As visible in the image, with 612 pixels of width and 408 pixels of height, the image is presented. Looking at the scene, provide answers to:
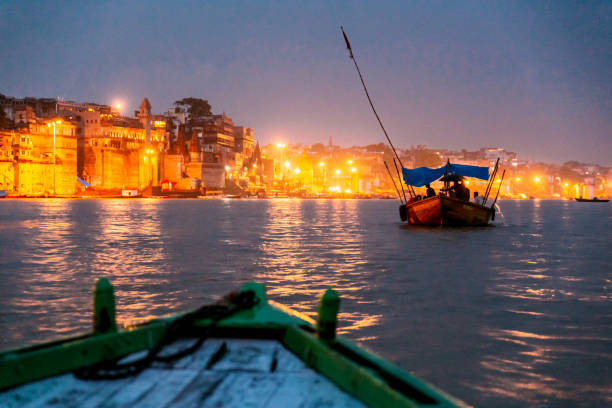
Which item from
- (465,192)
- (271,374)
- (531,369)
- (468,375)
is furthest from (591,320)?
(465,192)

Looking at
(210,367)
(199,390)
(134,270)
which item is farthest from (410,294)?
(199,390)

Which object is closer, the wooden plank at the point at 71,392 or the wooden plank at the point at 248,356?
the wooden plank at the point at 71,392

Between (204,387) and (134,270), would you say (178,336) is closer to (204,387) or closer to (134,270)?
(204,387)

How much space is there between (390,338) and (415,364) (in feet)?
3.62

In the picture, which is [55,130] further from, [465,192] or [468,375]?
[468,375]

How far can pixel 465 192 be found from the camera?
107ft

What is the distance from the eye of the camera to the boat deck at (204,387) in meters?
2.80

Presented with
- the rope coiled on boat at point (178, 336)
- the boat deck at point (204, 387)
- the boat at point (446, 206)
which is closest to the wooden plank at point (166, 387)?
the boat deck at point (204, 387)

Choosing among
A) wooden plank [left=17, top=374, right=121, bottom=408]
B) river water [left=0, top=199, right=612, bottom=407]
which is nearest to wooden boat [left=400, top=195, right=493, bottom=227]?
river water [left=0, top=199, right=612, bottom=407]

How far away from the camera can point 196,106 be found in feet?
475

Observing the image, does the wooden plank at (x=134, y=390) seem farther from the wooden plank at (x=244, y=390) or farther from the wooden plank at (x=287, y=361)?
the wooden plank at (x=287, y=361)

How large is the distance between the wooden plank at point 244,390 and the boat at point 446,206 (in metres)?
27.4

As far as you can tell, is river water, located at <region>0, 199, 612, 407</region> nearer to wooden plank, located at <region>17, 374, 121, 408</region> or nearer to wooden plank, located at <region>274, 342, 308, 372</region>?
wooden plank, located at <region>274, 342, 308, 372</region>

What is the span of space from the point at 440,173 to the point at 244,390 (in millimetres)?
31344
